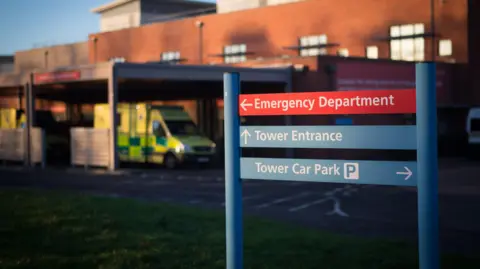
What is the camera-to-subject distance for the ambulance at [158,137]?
27750 mm

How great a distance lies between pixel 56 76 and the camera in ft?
95.9

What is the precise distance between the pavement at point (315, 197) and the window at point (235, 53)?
22860 millimetres

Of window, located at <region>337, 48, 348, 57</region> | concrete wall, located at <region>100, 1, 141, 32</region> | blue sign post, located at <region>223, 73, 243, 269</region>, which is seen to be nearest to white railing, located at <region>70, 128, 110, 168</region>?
window, located at <region>337, 48, 348, 57</region>

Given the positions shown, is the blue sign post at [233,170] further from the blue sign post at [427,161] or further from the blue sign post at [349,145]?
the blue sign post at [427,161]

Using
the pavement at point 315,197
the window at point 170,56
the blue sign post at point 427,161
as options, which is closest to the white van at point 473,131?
the pavement at point 315,197

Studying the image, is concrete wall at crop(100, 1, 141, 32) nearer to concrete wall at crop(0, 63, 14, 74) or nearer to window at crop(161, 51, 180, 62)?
concrete wall at crop(0, 63, 14, 74)

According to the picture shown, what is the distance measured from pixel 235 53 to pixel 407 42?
43.6 ft

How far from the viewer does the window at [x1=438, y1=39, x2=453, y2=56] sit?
128ft

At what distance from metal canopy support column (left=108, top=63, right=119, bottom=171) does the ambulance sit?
2.32m

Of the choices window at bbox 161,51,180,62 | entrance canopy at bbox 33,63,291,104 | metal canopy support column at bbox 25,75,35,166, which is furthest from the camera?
window at bbox 161,51,180,62

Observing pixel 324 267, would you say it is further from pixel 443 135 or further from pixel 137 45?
pixel 137 45

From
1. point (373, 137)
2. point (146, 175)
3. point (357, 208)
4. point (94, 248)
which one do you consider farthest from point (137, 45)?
point (373, 137)

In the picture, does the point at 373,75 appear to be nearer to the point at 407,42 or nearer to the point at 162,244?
the point at 407,42

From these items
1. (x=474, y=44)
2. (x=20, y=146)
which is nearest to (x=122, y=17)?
(x=20, y=146)
